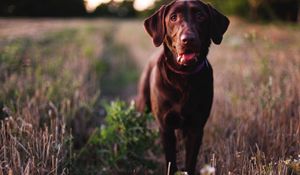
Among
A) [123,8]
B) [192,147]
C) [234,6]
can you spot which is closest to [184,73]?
[192,147]

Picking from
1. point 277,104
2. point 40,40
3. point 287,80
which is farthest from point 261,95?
point 40,40

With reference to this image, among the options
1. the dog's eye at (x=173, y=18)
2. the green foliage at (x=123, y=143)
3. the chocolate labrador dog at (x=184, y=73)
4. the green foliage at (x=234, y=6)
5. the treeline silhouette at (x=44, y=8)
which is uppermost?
the treeline silhouette at (x=44, y=8)

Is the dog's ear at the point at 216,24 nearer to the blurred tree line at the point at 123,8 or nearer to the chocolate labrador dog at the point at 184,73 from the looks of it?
the chocolate labrador dog at the point at 184,73

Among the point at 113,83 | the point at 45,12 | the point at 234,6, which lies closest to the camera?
the point at 113,83

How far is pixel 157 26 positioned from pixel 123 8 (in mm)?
57648

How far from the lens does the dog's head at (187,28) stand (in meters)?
3.63

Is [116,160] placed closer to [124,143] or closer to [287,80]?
[124,143]

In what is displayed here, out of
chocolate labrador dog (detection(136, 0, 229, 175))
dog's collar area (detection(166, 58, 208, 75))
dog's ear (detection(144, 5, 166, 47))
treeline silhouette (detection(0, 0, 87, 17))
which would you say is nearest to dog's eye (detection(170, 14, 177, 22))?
chocolate labrador dog (detection(136, 0, 229, 175))

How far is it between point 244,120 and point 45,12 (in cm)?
4455

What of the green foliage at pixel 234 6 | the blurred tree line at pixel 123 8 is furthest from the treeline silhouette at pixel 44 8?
the green foliage at pixel 234 6

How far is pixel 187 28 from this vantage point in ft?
12.1

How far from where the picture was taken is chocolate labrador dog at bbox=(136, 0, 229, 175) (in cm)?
383

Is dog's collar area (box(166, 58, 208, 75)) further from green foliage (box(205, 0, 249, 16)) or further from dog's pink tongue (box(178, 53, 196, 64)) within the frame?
green foliage (box(205, 0, 249, 16))

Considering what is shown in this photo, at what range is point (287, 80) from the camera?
6164 mm
